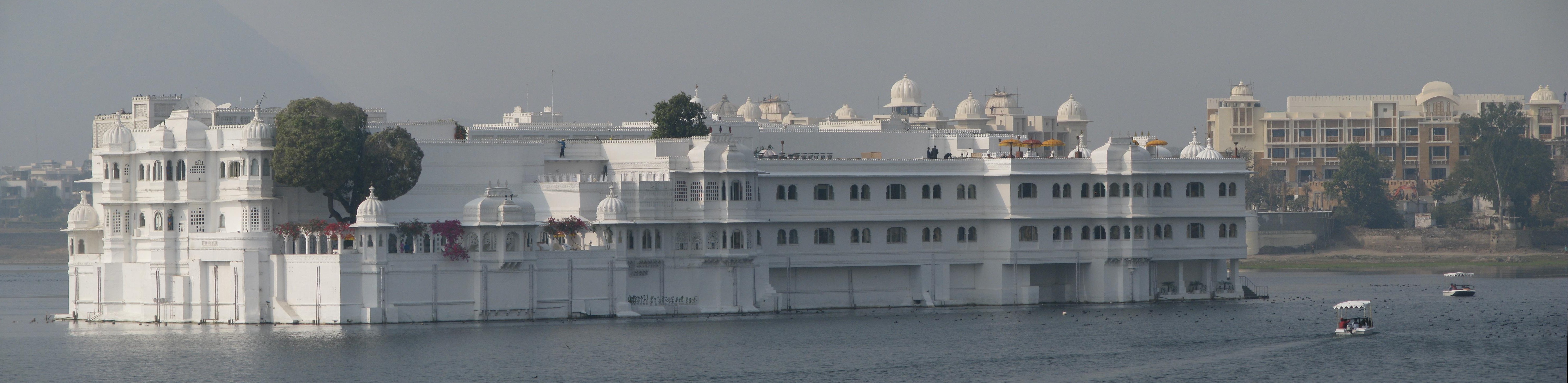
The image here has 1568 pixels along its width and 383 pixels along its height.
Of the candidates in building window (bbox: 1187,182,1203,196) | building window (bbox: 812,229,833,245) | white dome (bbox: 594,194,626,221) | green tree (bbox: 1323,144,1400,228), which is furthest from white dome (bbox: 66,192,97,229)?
green tree (bbox: 1323,144,1400,228)

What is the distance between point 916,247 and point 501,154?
16876 millimetres

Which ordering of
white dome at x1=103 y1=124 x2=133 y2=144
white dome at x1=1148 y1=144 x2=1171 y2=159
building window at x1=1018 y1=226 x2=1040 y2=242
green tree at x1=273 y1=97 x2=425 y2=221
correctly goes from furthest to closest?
white dome at x1=1148 y1=144 x2=1171 y2=159, building window at x1=1018 y1=226 x2=1040 y2=242, white dome at x1=103 y1=124 x2=133 y2=144, green tree at x1=273 y1=97 x2=425 y2=221

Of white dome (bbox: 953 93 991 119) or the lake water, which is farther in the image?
white dome (bbox: 953 93 991 119)

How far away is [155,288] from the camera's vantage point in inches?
3258

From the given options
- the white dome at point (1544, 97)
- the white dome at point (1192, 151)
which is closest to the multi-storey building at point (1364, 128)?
the white dome at point (1544, 97)

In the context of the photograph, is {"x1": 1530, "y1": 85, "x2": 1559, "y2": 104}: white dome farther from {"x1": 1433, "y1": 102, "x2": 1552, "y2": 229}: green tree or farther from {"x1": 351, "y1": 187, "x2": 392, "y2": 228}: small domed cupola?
{"x1": 351, "y1": 187, "x2": 392, "y2": 228}: small domed cupola

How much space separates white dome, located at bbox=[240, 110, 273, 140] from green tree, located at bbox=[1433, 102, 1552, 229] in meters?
94.8

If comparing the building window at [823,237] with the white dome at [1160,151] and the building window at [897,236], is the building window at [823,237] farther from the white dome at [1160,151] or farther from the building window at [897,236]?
the white dome at [1160,151]

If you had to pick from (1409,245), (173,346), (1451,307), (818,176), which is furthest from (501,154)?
(1409,245)

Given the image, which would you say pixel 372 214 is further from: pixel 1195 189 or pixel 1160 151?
pixel 1160 151

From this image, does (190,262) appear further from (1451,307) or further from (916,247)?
(1451,307)

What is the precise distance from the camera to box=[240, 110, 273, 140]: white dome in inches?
3201

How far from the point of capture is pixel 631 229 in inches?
3250

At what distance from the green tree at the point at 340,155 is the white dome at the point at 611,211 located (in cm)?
750
